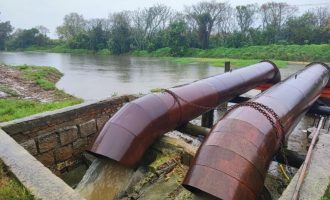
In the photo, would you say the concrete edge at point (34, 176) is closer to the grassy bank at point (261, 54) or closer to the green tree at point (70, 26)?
the grassy bank at point (261, 54)

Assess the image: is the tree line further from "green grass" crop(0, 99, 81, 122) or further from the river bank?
"green grass" crop(0, 99, 81, 122)

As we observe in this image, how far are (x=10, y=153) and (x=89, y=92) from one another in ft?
45.3

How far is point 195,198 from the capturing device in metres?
3.56

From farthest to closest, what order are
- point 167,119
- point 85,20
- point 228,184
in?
point 85,20 < point 167,119 < point 228,184

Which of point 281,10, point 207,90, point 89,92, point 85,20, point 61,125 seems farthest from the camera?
point 85,20

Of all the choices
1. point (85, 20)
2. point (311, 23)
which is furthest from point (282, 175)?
point (85, 20)

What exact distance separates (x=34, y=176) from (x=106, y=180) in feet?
4.69

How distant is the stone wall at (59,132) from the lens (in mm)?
5223

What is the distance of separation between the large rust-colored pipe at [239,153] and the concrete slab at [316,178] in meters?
0.45

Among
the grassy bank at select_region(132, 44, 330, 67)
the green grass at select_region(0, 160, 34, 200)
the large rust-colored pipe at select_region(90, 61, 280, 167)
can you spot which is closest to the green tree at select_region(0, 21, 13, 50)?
the grassy bank at select_region(132, 44, 330, 67)

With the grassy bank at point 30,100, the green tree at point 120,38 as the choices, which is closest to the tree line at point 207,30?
the green tree at point 120,38

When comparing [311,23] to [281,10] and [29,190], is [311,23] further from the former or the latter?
[29,190]

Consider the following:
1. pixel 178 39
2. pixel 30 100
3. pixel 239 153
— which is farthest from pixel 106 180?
pixel 178 39

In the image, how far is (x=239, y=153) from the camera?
3.47 m
